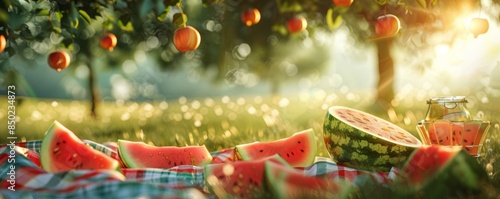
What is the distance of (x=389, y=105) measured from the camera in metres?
14.3

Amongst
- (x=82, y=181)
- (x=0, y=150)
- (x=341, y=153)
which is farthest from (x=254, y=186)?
(x=0, y=150)

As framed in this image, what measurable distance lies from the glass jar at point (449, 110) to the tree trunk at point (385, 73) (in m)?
9.67

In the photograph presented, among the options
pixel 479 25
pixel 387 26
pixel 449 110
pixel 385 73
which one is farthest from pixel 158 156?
pixel 385 73

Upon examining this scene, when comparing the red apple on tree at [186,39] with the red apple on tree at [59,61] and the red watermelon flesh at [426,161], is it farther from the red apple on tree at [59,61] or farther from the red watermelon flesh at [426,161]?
the red watermelon flesh at [426,161]

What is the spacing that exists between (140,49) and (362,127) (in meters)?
14.6

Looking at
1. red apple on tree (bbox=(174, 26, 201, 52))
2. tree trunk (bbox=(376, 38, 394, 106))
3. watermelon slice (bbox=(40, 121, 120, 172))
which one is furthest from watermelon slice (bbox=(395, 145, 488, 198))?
tree trunk (bbox=(376, 38, 394, 106))

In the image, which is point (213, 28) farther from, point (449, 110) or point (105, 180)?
point (105, 180)

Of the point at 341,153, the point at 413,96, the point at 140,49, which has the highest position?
the point at 140,49

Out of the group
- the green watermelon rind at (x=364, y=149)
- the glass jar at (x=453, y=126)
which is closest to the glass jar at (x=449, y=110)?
the glass jar at (x=453, y=126)

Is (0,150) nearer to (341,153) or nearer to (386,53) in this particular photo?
(341,153)

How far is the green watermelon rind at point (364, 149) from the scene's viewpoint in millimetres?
4402

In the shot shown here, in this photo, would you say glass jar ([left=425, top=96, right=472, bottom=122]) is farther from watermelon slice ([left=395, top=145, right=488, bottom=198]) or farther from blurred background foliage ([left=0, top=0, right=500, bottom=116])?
blurred background foliage ([left=0, top=0, right=500, bottom=116])

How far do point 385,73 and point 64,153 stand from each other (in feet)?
38.1

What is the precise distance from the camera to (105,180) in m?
3.22
